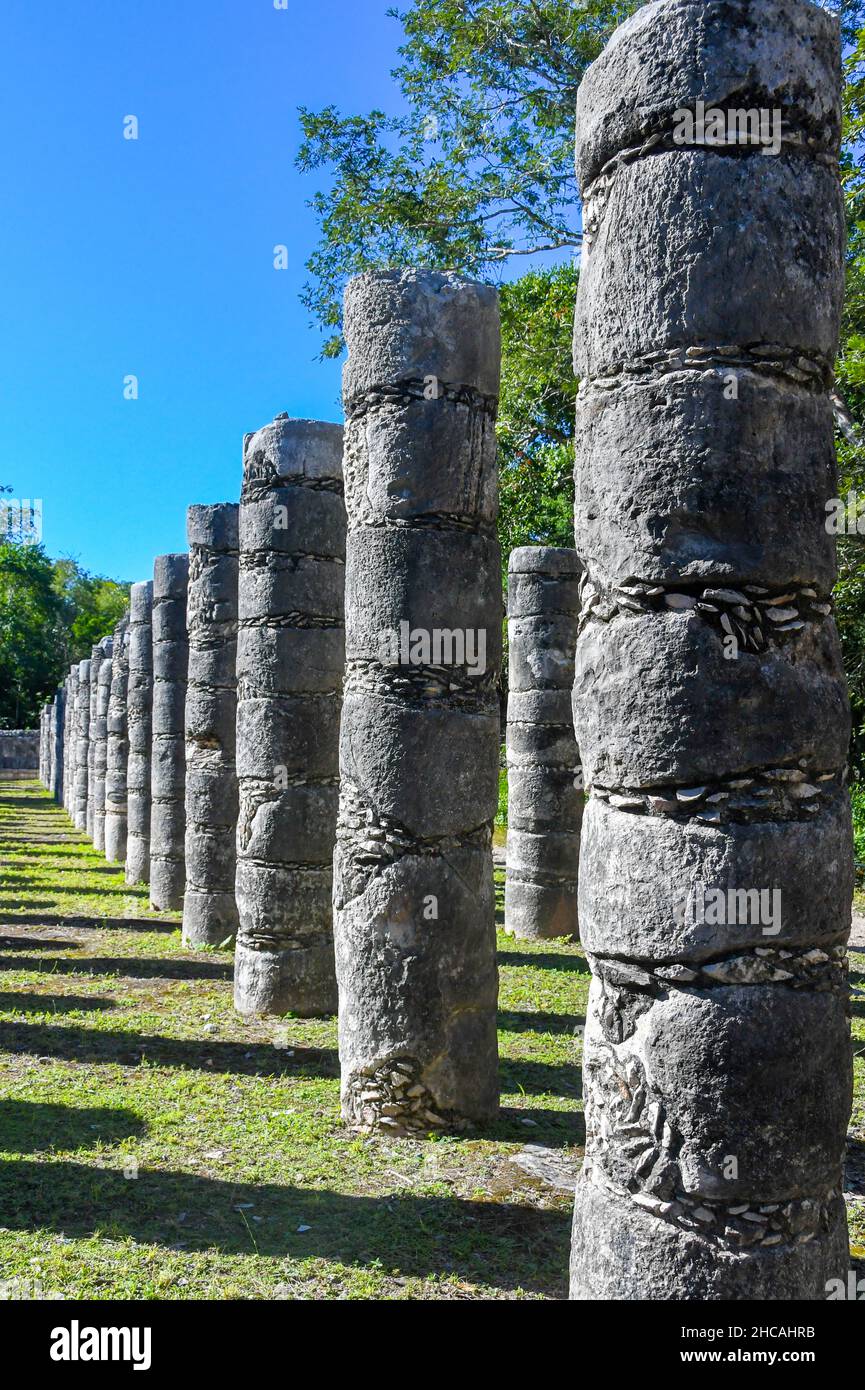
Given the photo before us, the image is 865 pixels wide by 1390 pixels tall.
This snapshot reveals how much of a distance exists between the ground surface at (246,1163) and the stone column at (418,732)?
1.60 feet

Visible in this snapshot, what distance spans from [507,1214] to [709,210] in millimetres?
4331

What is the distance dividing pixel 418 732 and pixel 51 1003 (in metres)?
5.02

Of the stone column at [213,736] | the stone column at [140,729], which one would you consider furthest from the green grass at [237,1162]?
the stone column at [140,729]

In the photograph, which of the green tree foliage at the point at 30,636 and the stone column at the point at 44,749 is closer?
the stone column at the point at 44,749

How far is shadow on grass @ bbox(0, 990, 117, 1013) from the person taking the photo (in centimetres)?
978

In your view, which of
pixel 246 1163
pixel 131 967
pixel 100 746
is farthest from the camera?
pixel 100 746

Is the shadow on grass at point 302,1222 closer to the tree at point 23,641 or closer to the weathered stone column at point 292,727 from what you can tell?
the weathered stone column at point 292,727

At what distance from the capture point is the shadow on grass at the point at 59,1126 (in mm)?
6602

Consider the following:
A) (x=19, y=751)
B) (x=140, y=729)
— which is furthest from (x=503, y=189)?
(x=19, y=751)

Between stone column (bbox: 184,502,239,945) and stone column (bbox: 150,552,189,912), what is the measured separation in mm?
2369

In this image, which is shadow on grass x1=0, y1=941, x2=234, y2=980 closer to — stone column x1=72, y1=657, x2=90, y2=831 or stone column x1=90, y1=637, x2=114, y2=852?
stone column x1=90, y1=637, x2=114, y2=852

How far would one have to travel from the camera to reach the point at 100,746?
2356 centimetres

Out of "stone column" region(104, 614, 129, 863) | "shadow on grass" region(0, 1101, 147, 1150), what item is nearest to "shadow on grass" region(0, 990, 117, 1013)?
"shadow on grass" region(0, 1101, 147, 1150)

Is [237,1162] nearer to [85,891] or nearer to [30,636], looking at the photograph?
[85,891]
